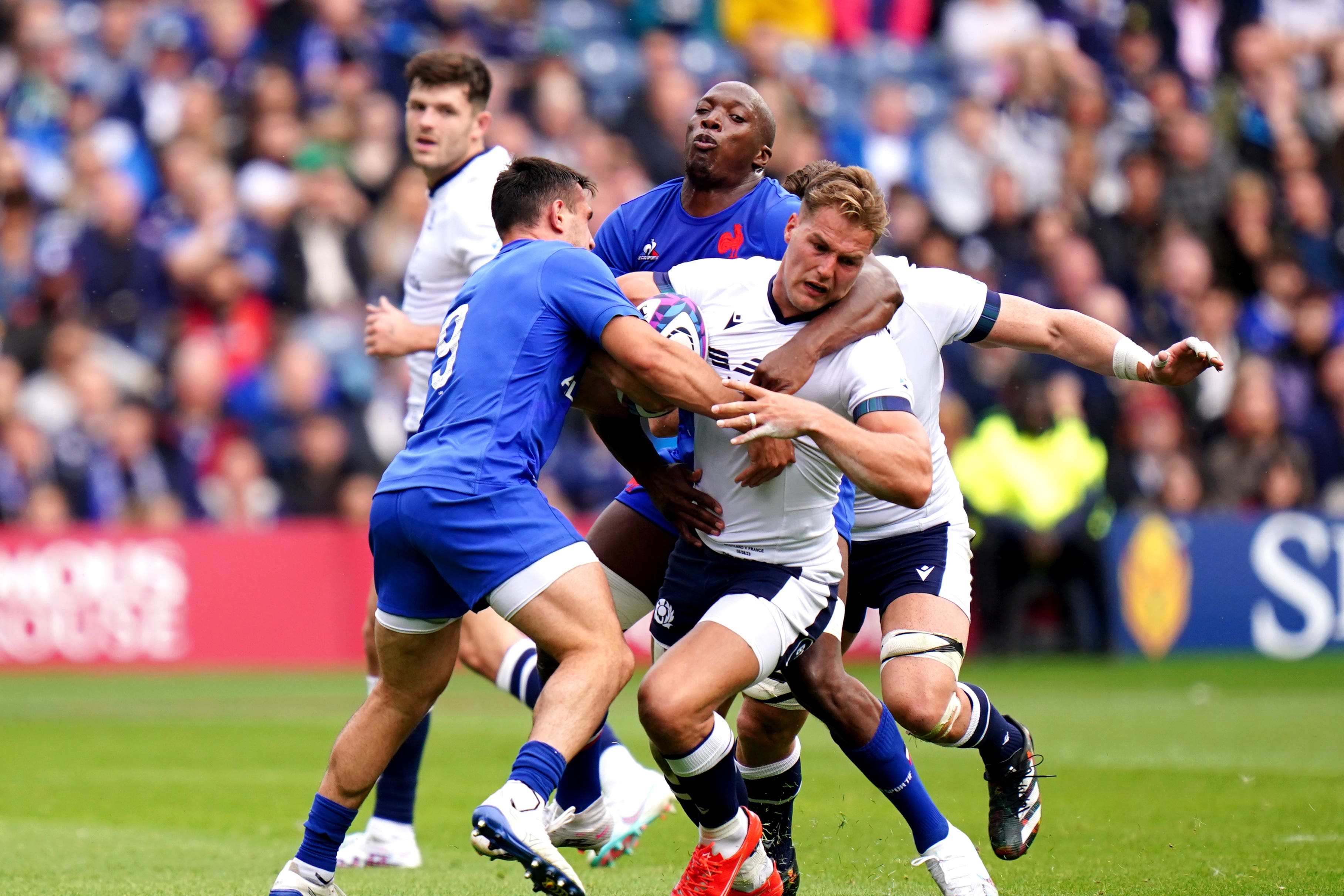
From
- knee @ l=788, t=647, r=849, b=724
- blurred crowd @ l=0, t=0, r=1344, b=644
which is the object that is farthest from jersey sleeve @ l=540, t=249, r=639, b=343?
blurred crowd @ l=0, t=0, r=1344, b=644

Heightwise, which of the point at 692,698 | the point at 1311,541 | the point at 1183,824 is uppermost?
the point at 692,698

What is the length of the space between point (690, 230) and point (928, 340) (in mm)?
991

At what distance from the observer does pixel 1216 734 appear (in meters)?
11.4

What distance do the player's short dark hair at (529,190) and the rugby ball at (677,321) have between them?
45 cm

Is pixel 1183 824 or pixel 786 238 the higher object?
pixel 786 238

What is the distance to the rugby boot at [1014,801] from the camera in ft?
22.1

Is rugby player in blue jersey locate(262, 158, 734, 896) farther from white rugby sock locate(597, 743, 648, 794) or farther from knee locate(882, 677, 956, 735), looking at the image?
white rugby sock locate(597, 743, 648, 794)

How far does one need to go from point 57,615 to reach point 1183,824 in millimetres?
10036

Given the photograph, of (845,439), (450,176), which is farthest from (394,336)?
(845,439)

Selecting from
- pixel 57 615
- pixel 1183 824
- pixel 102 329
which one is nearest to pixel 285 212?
pixel 102 329

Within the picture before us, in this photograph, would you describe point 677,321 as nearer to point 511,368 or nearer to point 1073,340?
point 511,368

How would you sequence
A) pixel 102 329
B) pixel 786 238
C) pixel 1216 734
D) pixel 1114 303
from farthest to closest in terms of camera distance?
Answer: pixel 1114 303, pixel 102 329, pixel 1216 734, pixel 786 238

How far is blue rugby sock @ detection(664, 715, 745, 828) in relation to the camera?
586 cm

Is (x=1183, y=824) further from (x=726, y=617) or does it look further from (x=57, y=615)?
(x=57, y=615)
